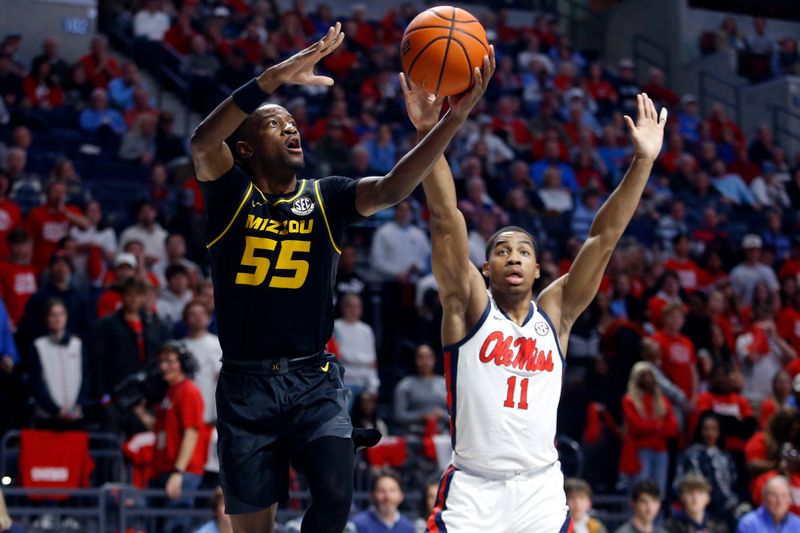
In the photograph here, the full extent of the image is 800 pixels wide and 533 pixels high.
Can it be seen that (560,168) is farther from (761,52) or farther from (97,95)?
(761,52)

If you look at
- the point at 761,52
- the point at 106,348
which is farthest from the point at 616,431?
the point at 761,52

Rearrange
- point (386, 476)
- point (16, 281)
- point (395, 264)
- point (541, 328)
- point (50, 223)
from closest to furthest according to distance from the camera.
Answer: point (541, 328) → point (386, 476) → point (16, 281) → point (50, 223) → point (395, 264)

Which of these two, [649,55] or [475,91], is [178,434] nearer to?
[475,91]

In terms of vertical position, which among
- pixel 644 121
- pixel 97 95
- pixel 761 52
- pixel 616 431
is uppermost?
pixel 761 52

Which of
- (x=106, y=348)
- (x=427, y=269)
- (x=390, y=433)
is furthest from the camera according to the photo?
(x=427, y=269)

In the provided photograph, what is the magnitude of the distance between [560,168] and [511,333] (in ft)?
37.7

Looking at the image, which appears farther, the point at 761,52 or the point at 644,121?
the point at 761,52

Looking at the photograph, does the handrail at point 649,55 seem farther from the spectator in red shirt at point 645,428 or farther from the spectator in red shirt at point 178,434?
the spectator in red shirt at point 178,434

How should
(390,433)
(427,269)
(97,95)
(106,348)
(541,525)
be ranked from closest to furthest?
(541,525), (106,348), (390,433), (427,269), (97,95)

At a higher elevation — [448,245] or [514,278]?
[448,245]

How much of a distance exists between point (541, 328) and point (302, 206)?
1407 mm

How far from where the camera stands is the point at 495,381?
6.07m

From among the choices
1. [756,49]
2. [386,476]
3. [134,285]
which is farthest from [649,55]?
[386,476]

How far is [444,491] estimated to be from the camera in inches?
239
